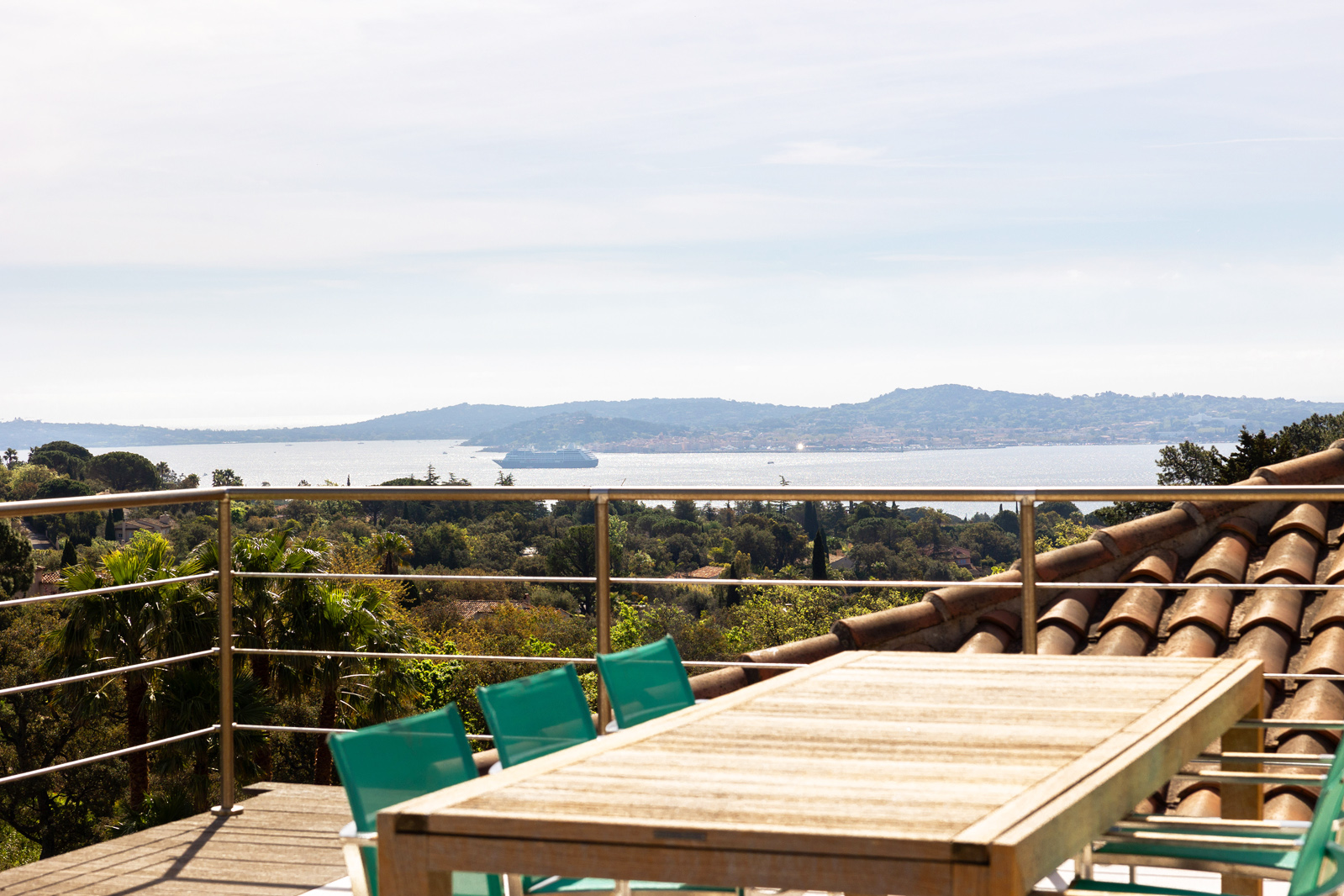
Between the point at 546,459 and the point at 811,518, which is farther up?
the point at 546,459

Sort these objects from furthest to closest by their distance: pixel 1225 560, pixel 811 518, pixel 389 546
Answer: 1. pixel 389 546
2. pixel 811 518
3. pixel 1225 560

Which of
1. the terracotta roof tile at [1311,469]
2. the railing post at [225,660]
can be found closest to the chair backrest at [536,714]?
the railing post at [225,660]

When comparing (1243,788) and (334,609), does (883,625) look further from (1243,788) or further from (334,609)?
(334,609)

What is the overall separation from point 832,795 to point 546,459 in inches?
3841

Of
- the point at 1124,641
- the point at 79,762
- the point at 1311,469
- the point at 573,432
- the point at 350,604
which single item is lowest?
the point at 350,604

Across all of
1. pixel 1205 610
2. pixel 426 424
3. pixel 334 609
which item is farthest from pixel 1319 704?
pixel 426 424

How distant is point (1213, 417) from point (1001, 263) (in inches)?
1456

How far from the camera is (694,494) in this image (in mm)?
4172

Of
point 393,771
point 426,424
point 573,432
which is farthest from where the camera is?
point 426,424

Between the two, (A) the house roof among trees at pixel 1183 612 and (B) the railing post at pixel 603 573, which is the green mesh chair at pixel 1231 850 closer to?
(B) the railing post at pixel 603 573

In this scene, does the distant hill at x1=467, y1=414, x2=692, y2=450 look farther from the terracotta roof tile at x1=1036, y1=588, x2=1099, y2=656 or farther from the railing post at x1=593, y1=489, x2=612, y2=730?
the railing post at x1=593, y1=489, x2=612, y2=730

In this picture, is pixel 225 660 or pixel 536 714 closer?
pixel 536 714

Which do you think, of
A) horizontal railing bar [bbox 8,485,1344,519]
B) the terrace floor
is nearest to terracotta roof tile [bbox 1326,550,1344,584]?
horizontal railing bar [bbox 8,485,1344,519]

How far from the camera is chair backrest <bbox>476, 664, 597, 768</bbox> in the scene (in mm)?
2520
